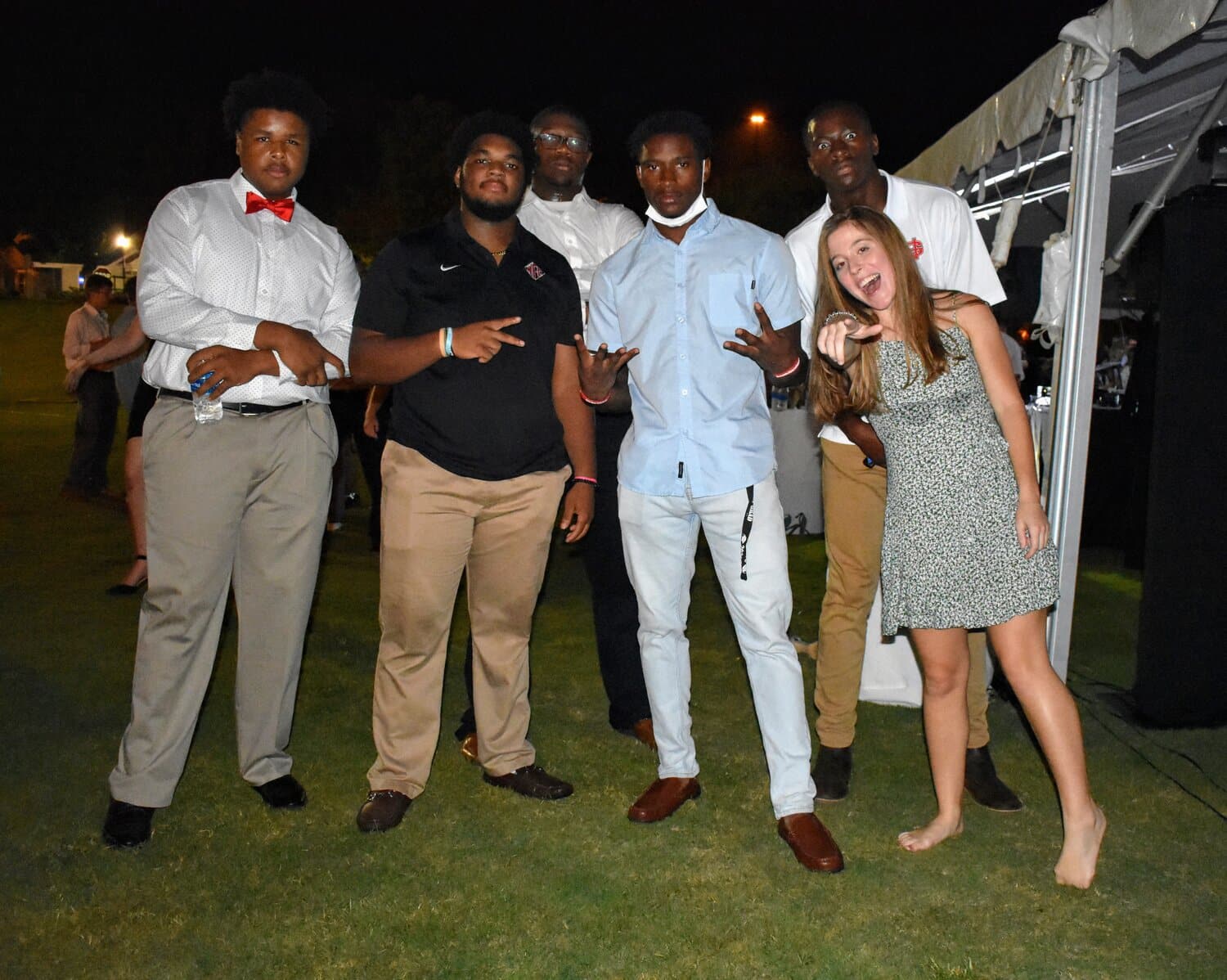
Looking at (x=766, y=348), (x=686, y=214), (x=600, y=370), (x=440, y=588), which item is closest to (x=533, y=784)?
(x=440, y=588)

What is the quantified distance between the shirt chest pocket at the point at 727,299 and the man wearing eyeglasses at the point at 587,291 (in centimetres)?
81

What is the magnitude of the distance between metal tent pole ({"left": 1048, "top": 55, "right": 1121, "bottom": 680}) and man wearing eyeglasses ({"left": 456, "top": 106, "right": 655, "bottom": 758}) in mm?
1661

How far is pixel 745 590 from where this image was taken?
11.0 ft

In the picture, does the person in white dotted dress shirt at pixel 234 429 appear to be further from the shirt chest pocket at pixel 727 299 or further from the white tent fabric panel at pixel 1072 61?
the white tent fabric panel at pixel 1072 61

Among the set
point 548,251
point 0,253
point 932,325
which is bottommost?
point 932,325

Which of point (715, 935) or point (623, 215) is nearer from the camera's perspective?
point (715, 935)

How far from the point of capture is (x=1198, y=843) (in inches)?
137

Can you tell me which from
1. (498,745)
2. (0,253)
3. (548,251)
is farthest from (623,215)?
(0,253)

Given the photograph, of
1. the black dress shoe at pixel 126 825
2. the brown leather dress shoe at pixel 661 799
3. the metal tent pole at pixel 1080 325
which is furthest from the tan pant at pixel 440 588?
the metal tent pole at pixel 1080 325

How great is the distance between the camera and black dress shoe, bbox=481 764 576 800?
12.5 ft

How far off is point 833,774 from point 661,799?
0.65 metres

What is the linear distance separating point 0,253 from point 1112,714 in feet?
184

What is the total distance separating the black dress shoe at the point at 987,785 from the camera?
3.76m

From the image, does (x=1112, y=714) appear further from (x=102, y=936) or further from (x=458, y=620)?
(x=102, y=936)
